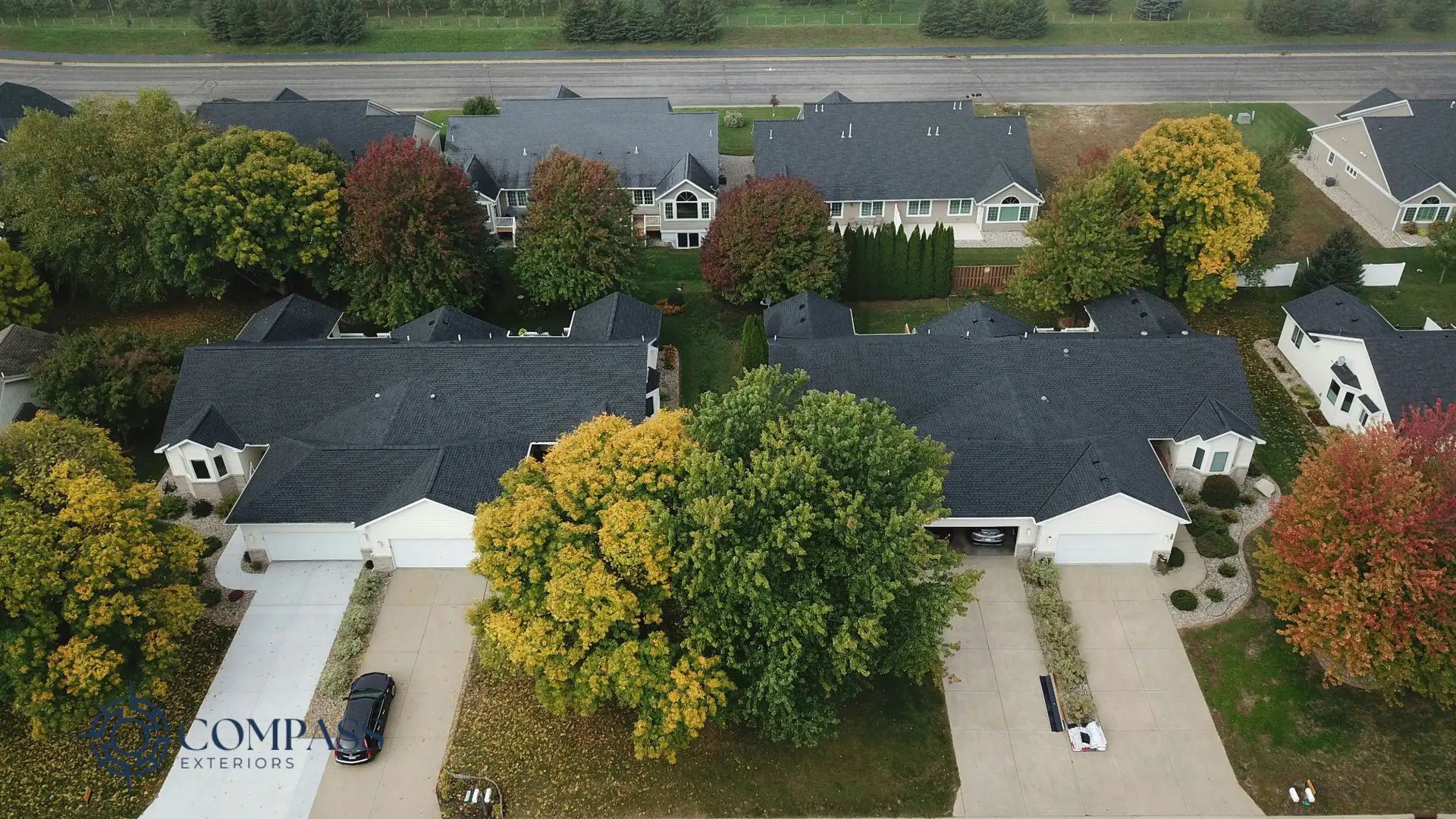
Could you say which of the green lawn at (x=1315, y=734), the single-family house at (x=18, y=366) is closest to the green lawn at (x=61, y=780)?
the single-family house at (x=18, y=366)

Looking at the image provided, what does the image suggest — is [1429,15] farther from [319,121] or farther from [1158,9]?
[319,121]

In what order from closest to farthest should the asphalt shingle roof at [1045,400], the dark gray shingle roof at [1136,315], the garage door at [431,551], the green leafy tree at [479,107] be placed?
the asphalt shingle roof at [1045,400] → the garage door at [431,551] → the dark gray shingle roof at [1136,315] → the green leafy tree at [479,107]

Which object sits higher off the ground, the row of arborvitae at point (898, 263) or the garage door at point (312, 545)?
the row of arborvitae at point (898, 263)

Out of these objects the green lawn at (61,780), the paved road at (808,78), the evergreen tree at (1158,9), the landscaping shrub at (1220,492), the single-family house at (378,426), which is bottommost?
the green lawn at (61,780)

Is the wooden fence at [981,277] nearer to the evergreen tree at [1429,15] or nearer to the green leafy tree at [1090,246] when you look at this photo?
the green leafy tree at [1090,246]

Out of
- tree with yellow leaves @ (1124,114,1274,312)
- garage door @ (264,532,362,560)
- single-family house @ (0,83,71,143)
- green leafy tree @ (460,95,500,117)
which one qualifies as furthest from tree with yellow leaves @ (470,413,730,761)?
single-family house @ (0,83,71,143)

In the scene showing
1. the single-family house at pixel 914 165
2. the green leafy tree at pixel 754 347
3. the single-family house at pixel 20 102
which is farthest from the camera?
the single-family house at pixel 20 102

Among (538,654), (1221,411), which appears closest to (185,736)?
(538,654)

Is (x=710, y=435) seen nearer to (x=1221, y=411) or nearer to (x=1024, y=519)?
(x=1024, y=519)
